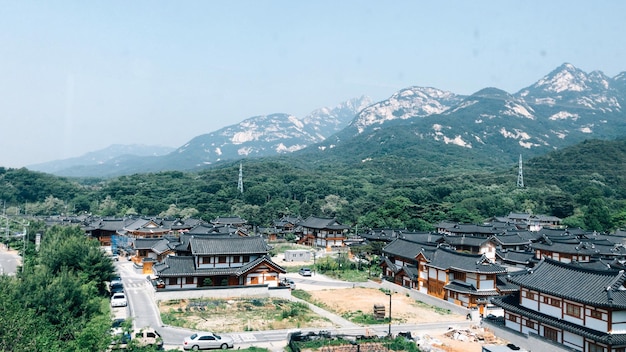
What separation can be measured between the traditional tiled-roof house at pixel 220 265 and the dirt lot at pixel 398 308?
4806mm

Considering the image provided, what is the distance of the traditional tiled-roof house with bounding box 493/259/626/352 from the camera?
876 inches

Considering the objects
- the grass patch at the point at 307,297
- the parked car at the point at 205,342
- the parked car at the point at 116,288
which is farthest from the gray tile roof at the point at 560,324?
the parked car at the point at 116,288

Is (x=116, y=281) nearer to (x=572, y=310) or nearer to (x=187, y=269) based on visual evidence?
(x=187, y=269)

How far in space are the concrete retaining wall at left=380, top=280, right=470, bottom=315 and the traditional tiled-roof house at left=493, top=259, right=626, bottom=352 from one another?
19.5 feet

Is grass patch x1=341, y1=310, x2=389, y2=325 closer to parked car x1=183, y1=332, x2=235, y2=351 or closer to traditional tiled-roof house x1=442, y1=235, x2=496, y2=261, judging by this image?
parked car x1=183, y1=332, x2=235, y2=351

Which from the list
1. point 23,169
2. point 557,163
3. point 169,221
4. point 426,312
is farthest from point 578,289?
point 23,169

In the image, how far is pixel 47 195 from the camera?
122750 mm

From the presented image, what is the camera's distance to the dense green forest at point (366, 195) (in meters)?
85.8

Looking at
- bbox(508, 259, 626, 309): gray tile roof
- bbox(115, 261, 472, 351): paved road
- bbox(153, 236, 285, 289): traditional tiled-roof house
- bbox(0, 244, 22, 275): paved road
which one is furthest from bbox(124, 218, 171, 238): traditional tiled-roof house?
bbox(508, 259, 626, 309): gray tile roof

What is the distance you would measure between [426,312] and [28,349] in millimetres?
25403

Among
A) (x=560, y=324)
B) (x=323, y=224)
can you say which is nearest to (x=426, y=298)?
(x=560, y=324)

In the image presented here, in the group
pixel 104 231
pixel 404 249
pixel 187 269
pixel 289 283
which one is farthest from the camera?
pixel 104 231

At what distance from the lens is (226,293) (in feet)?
120

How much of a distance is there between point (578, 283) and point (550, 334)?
3048 mm
